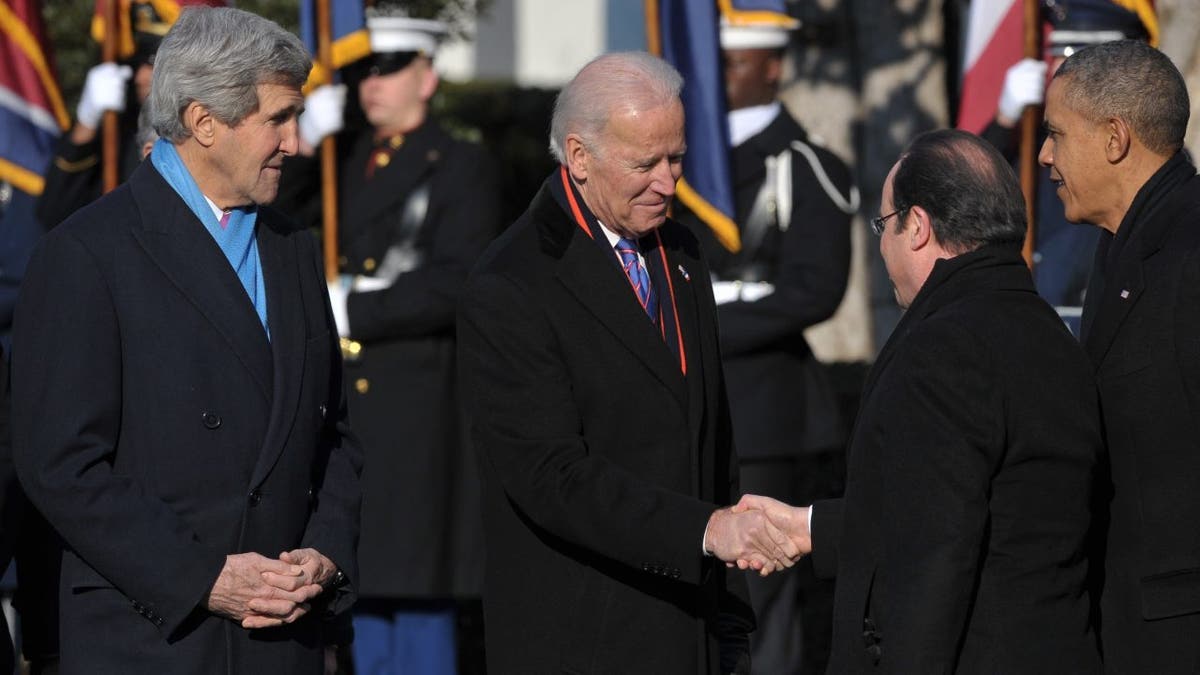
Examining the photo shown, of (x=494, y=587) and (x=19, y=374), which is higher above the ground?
(x=19, y=374)

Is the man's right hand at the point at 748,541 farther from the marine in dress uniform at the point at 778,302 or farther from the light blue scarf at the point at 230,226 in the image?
the marine in dress uniform at the point at 778,302

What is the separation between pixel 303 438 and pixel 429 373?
2.63m

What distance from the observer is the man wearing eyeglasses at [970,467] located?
11.9 feet

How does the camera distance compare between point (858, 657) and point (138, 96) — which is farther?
point (138, 96)

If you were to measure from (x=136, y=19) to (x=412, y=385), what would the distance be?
2.27 metres

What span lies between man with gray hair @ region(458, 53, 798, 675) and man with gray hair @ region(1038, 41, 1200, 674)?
0.75 metres

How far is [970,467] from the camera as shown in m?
3.62

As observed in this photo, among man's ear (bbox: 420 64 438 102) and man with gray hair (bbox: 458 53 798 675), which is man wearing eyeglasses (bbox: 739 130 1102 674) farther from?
man's ear (bbox: 420 64 438 102)

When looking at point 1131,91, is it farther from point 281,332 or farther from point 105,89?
point 105,89

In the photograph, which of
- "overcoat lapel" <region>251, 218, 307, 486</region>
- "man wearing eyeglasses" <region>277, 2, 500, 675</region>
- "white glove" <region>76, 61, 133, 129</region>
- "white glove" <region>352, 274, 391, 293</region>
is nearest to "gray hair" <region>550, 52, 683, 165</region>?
"overcoat lapel" <region>251, 218, 307, 486</region>

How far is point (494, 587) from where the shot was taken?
4395 mm

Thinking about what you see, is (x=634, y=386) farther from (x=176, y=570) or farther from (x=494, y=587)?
(x=176, y=570)

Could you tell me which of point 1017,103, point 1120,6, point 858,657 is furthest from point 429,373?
point 858,657

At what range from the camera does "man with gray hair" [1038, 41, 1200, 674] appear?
411 cm
